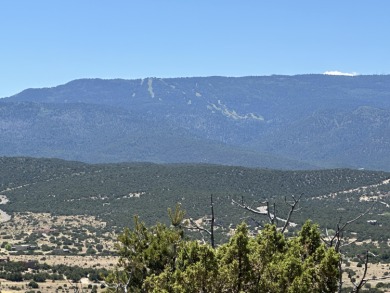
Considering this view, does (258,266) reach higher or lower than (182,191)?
higher

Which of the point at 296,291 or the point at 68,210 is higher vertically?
the point at 296,291

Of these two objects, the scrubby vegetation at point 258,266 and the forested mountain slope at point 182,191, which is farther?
the forested mountain slope at point 182,191

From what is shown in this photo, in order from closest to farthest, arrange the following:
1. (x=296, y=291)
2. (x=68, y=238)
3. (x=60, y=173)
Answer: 1. (x=296, y=291)
2. (x=68, y=238)
3. (x=60, y=173)

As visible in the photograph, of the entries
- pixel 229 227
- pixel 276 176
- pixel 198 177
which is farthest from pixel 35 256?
pixel 276 176

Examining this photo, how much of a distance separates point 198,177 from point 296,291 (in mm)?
110759

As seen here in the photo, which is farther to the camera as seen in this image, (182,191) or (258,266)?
(182,191)

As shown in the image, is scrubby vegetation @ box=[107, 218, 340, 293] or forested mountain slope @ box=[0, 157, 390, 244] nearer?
scrubby vegetation @ box=[107, 218, 340, 293]

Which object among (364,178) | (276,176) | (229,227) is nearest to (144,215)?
(229,227)

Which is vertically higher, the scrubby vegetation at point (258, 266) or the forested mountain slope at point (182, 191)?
the scrubby vegetation at point (258, 266)

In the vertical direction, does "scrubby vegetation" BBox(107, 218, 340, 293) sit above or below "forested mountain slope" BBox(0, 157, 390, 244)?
above

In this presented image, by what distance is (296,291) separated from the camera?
12797 millimetres

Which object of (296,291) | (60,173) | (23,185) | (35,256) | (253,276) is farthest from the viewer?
(60,173)

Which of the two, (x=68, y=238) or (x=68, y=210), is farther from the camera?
(x=68, y=210)

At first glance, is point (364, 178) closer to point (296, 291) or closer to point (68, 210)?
point (68, 210)
